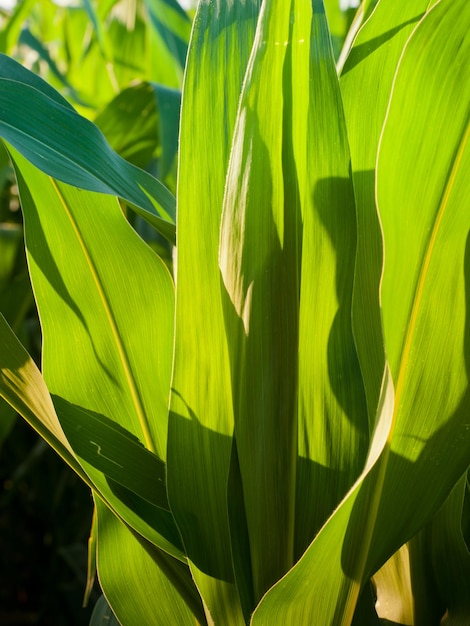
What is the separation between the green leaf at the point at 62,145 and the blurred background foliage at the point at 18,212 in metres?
0.24

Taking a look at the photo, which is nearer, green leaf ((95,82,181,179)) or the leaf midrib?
the leaf midrib

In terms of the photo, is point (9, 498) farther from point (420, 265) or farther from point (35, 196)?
point (420, 265)

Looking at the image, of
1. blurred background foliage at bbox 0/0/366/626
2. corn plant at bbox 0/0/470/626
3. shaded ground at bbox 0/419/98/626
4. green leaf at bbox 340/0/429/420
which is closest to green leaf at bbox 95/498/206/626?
corn plant at bbox 0/0/470/626

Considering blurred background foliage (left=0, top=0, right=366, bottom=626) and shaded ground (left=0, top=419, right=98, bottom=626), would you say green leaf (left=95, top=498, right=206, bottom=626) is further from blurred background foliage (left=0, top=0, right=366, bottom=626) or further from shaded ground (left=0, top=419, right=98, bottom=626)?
shaded ground (left=0, top=419, right=98, bottom=626)

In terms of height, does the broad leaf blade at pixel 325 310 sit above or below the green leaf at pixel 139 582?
above

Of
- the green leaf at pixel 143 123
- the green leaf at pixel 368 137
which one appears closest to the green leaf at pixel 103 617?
the green leaf at pixel 368 137

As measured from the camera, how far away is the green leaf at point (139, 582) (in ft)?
1.49

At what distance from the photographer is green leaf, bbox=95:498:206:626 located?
1.49 ft

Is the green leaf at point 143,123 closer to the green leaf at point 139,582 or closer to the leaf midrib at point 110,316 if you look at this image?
the leaf midrib at point 110,316

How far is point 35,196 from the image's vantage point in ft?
1.52

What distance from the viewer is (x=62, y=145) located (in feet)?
1.32

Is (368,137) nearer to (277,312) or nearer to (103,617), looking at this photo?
(277,312)

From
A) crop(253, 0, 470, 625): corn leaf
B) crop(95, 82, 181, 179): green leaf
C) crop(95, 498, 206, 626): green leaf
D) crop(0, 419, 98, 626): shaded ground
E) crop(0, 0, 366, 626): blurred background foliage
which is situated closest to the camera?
crop(253, 0, 470, 625): corn leaf

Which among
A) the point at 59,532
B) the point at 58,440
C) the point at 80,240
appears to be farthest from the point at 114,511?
the point at 59,532
